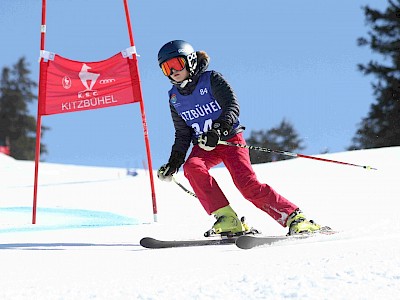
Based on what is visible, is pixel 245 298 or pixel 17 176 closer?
pixel 245 298

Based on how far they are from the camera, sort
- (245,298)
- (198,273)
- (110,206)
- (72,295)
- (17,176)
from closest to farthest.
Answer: (245,298), (72,295), (198,273), (110,206), (17,176)

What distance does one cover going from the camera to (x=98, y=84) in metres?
5.57

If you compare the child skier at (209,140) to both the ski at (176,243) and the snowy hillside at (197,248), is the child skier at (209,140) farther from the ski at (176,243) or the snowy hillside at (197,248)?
the snowy hillside at (197,248)

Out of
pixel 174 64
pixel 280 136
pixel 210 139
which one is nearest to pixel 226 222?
pixel 210 139

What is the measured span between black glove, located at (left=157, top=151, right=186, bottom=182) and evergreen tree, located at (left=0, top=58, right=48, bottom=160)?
32.3m

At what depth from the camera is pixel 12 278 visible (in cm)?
245

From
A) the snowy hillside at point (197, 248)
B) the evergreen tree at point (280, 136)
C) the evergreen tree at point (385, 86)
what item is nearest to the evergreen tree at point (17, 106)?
the evergreen tree at point (280, 136)

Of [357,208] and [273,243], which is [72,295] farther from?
[357,208]

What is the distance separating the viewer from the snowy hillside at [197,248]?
1.86 metres

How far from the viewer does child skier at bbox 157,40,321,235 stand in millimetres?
3508

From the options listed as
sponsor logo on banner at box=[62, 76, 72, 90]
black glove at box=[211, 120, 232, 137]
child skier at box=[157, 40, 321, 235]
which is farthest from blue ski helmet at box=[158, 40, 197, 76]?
sponsor logo on banner at box=[62, 76, 72, 90]

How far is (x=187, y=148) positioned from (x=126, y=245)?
2.53 feet

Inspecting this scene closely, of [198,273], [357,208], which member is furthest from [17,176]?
[198,273]

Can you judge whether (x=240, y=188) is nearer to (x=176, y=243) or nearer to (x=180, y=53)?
(x=176, y=243)
